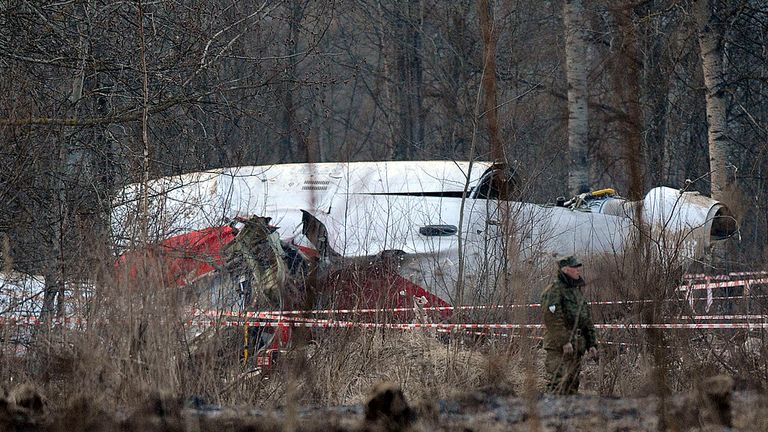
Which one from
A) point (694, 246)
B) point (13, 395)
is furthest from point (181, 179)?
point (694, 246)

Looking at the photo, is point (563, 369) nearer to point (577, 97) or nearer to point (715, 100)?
point (715, 100)

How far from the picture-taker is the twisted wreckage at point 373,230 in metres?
10.4

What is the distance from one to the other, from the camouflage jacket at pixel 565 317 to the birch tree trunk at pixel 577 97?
9.21 meters

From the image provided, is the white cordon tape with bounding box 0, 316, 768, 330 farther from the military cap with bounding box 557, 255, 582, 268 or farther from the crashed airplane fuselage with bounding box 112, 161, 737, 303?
the crashed airplane fuselage with bounding box 112, 161, 737, 303

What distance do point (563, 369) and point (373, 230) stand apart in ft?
13.0

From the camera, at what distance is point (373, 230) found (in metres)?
12.7

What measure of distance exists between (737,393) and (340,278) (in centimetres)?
614

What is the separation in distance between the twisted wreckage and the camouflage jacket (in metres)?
1.11

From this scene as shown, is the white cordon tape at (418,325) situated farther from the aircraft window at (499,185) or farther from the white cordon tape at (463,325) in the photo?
the aircraft window at (499,185)

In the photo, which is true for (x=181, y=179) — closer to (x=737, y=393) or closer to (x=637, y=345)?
(x=637, y=345)

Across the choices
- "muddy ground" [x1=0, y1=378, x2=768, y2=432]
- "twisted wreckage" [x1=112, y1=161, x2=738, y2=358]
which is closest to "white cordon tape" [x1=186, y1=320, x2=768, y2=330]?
"twisted wreckage" [x1=112, y1=161, x2=738, y2=358]

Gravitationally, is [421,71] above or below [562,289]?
above

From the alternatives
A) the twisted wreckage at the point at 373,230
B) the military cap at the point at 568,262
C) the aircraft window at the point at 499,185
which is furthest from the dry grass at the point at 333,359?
the aircraft window at the point at 499,185

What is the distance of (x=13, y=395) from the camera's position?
6.41 meters
